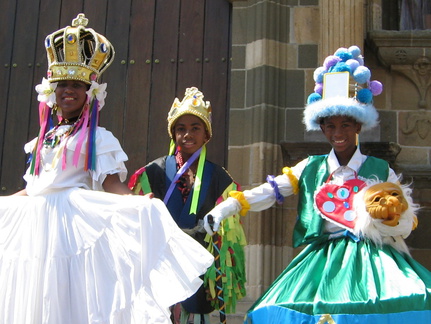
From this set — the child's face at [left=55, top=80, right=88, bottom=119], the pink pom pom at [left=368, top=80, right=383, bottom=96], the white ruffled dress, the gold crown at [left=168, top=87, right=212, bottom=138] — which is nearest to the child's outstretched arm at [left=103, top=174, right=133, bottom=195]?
the white ruffled dress

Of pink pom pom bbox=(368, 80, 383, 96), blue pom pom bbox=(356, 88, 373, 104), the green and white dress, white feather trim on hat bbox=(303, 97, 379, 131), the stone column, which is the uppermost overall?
the stone column

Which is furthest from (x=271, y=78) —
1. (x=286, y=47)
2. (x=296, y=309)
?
(x=296, y=309)

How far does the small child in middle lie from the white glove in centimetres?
18

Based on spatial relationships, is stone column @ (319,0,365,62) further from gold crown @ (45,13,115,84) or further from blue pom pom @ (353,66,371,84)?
gold crown @ (45,13,115,84)

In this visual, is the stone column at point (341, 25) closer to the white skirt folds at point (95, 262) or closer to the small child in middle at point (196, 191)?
the small child in middle at point (196, 191)

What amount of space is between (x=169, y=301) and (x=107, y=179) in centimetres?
87

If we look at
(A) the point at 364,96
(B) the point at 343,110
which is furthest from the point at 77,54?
(A) the point at 364,96

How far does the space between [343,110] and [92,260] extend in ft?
5.39

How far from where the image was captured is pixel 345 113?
4809mm

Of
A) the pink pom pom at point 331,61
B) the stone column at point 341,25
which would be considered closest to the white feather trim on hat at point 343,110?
the pink pom pom at point 331,61

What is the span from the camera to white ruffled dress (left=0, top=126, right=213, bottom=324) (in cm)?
411

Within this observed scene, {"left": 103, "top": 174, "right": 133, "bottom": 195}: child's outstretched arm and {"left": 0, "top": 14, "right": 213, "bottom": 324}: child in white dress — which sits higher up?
{"left": 103, "top": 174, "right": 133, "bottom": 195}: child's outstretched arm

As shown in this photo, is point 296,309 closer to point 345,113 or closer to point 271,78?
point 345,113

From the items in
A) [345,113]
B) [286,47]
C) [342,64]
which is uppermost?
[286,47]
